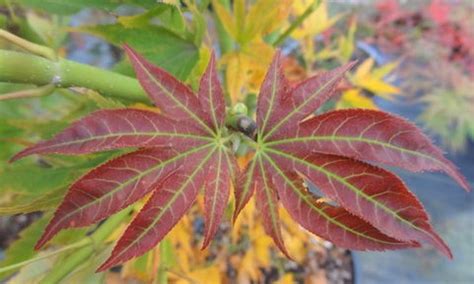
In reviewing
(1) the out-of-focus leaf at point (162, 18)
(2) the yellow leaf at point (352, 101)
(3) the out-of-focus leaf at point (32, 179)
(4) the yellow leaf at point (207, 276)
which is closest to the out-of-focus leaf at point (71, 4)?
(1) the out-of-focus leaf at point (162, 18)

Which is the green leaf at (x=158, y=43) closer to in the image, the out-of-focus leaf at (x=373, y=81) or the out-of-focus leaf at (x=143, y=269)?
the out-of-focus leaf at (x=143, y=269)

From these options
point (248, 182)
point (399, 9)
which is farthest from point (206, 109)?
point (399, 9)

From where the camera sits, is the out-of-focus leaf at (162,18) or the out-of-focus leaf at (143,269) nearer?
the out-of-focus leaf at (162,18)

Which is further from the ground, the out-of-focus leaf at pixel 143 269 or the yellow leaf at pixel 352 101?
the yellow leaf at pixel 352 101

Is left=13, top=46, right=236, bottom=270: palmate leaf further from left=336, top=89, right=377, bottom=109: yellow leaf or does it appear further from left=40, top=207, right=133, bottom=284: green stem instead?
left=336, top=89, right=377, bottom=109: yellow leaf

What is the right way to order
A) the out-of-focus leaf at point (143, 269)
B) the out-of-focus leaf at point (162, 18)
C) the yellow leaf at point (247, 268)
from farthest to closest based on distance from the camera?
the yellow leaf at point (247, 268) → the out-of-focus leaf at point (143, 269) → the out-of-focus leaf at point (162, 18)

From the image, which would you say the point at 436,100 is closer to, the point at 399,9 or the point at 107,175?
the point at 399,9
